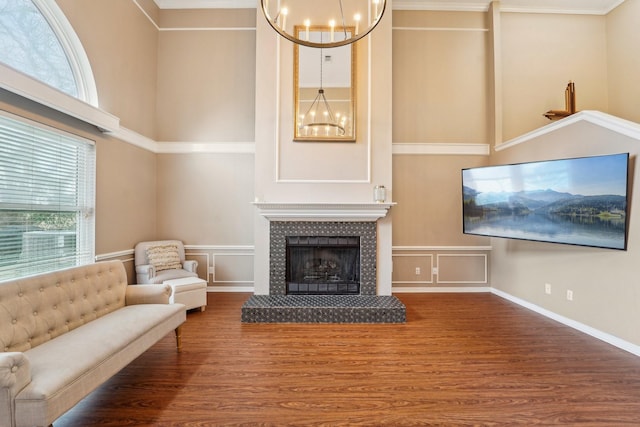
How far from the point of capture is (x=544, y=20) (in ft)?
15.4

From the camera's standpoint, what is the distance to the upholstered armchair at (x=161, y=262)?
3832mm

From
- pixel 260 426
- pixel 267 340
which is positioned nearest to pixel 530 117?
pixel 267 340

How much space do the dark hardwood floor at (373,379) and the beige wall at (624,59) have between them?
359 cm

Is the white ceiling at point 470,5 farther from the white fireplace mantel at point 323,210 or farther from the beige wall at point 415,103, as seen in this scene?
the white fireplace mantel at point 323,210

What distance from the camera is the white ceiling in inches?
180

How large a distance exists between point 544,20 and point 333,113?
3835 millimetres

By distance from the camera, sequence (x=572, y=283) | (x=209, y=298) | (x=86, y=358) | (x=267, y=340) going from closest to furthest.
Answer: (x=86, y=358) < (x=267, y=340) < (x=572, y=283) < (x=209, y=298)

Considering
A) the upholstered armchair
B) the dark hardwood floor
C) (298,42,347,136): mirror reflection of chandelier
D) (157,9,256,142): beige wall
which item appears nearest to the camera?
the dark hardwood floor

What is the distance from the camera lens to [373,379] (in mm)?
2299

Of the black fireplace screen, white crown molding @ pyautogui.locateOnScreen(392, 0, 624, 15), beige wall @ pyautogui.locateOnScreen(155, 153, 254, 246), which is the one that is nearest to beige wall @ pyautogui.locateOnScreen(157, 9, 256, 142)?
beige wall @ pyautogui.locateOnScreen(155, 153, 254, 246)

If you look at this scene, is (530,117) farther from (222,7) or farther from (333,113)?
(222,7)

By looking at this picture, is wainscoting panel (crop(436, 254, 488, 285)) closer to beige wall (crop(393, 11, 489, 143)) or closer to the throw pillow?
beige wall (crop(393, 11, 489, 143))

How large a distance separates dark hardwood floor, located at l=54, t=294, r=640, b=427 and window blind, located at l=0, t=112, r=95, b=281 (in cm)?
134

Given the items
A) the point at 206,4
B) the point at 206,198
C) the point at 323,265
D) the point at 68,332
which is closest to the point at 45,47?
the point at 206,198
